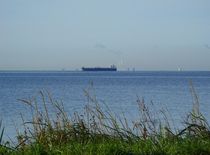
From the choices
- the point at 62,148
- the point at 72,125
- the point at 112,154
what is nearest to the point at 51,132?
the point at 72,125

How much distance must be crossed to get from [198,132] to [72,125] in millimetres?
2444

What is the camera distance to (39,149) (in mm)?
10508

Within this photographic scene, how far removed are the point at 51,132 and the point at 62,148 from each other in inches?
64.7

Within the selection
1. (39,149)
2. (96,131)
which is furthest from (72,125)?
(39,149)

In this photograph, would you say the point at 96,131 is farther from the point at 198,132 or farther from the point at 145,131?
the point at 198,132

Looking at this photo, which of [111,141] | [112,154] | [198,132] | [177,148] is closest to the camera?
[112,154]

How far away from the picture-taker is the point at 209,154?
10.9m

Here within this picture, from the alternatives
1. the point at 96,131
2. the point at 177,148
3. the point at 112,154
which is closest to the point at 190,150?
the point at 177,148

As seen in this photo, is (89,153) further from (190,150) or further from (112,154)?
Answer: (190,150)

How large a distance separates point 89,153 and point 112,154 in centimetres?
36

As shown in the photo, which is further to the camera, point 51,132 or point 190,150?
point 51,132

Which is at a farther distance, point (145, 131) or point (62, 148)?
point (145, 131)

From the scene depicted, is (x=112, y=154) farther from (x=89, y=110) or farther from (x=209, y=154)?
(x=89, y=110)

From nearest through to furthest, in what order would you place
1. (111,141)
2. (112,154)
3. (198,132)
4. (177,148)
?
(112,154)
(177,148)
(111,141)
(198,132)
